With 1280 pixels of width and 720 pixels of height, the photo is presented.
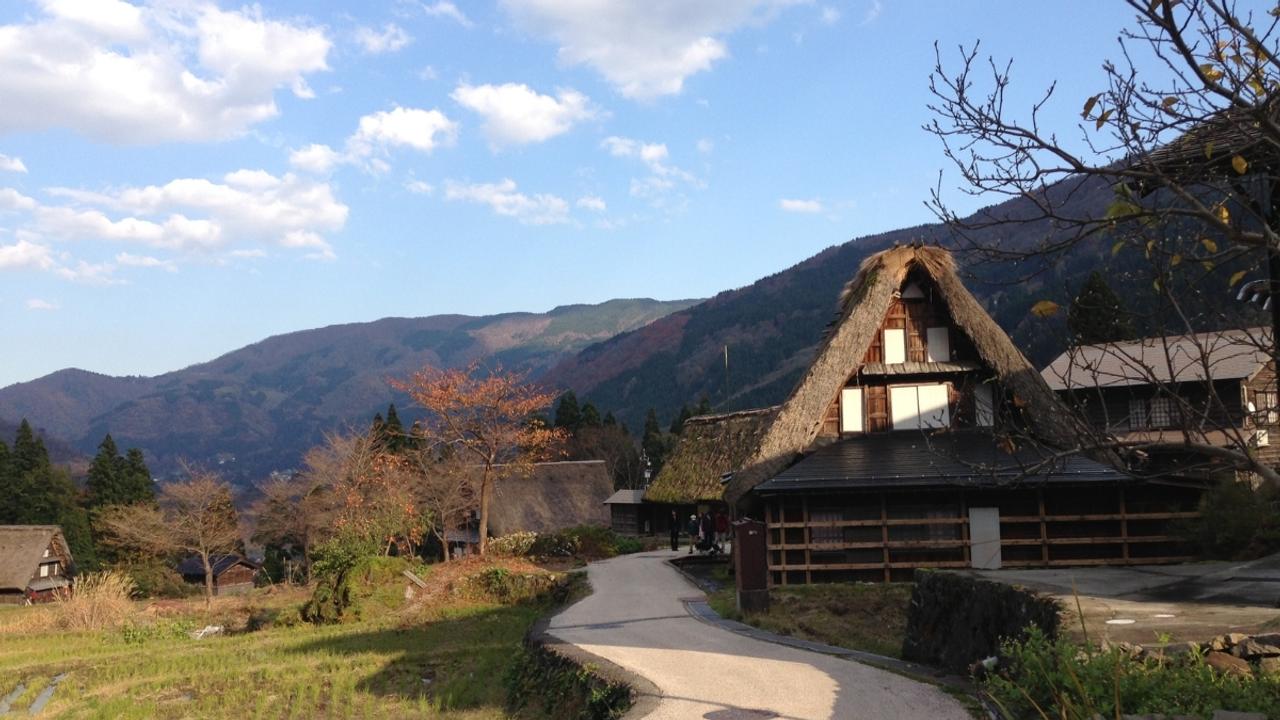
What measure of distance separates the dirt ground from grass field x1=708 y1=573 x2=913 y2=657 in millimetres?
2957

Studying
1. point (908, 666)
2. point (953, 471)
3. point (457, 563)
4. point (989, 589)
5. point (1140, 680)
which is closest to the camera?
point (1140, 680)

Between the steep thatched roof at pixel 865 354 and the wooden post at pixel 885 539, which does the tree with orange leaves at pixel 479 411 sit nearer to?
the steep thatched roof at pixel 865 354

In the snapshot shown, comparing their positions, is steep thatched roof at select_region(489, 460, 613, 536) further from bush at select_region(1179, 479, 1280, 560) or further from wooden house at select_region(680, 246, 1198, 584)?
bush at select_region(1179, 479, 1280, 560)

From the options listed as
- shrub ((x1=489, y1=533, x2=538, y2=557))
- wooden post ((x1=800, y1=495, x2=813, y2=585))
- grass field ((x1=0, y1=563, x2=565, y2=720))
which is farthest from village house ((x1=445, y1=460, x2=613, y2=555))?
wooden post ((x1=800, y1=495, x2=813, y2=585))

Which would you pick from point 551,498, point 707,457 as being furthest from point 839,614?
point 551,498

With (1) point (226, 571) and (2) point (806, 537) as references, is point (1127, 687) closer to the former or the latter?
(2) point (806, 537)

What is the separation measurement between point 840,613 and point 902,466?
509 cm

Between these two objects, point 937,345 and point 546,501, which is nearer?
point 937,345

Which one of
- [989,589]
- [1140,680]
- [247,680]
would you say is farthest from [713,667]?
[247,680]

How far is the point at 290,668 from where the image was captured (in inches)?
749

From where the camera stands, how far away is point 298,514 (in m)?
51.1

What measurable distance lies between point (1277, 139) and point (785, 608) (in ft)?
47.2

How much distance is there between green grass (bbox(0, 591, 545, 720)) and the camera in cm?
1598

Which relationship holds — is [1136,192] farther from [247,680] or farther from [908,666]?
[247,680]
